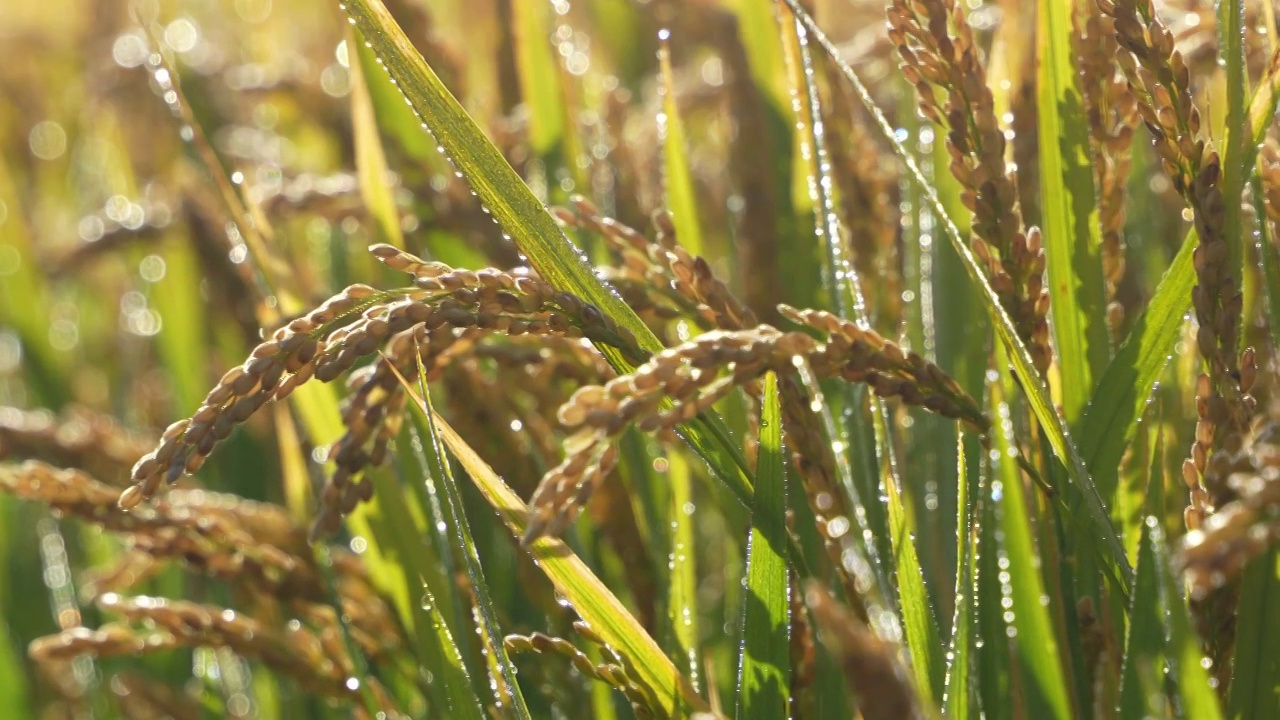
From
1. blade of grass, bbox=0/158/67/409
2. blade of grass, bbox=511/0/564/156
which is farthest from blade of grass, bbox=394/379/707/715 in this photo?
blade of grass, bbox=0/158/67/409

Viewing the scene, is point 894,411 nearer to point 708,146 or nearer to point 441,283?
point 441,283

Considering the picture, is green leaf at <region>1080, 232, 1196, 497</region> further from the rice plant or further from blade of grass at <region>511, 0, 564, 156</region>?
blade of grass at <region>511, 0, 564, 156</region>

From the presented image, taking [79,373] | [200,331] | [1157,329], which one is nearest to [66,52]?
[79,373]

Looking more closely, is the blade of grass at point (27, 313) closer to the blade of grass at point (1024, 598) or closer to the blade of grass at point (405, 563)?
the blade of grass at point (405, 563)

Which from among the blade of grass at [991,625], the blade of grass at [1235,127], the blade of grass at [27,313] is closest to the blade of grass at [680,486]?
the blade of grass at [991,625]

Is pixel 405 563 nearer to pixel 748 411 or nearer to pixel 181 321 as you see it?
pixel 748 411

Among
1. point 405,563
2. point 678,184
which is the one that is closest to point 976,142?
point 678,184

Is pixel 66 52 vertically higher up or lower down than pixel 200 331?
higher up
